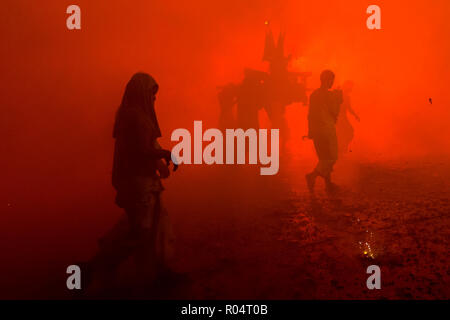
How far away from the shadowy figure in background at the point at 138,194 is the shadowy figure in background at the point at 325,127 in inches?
171

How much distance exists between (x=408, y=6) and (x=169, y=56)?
67.1 feet

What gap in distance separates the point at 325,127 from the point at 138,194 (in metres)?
4.74

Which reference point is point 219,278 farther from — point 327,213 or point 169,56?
point 169,56

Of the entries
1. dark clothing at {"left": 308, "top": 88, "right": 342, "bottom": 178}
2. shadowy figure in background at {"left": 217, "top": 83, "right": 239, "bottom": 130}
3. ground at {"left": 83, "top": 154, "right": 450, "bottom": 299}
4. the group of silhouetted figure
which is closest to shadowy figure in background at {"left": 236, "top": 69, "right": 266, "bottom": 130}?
shadowy figure in background at {"left": 217, "top": 83, "right": 239, "bottom": 130}

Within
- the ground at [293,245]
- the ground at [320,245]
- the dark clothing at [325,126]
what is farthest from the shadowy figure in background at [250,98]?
the ground at [320,245]

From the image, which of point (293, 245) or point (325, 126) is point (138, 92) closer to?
point (293, 245)

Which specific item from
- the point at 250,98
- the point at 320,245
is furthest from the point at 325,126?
the point at 250,98

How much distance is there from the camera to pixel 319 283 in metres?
3.02

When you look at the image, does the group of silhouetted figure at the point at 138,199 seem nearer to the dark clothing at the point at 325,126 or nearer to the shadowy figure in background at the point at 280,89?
the dark clothing at the point at 325,126

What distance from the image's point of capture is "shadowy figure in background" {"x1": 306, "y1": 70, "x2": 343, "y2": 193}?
6446 millimetres

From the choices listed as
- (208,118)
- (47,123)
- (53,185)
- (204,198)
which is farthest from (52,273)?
(208,118)

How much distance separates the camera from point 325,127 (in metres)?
6.49

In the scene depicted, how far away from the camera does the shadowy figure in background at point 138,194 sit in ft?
9.14

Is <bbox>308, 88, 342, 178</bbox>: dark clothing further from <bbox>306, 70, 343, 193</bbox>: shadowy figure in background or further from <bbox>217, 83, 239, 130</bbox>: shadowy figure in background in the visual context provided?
<bbox>217, 83, 239, 130</bbox>: shadowy figure in background
